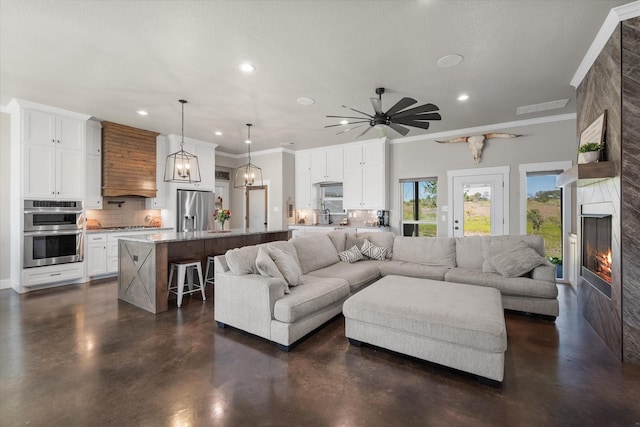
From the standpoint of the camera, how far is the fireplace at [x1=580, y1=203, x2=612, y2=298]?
2.76 m

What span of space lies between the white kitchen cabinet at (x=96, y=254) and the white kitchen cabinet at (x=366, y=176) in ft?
15.9

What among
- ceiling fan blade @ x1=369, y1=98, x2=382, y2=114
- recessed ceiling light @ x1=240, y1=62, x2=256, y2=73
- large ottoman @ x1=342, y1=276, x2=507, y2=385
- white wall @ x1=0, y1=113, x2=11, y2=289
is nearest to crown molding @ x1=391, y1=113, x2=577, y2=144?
ceiling fan blade @ x1=369, y1=98, x2=382, y2=114

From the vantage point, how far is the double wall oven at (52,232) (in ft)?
14.7

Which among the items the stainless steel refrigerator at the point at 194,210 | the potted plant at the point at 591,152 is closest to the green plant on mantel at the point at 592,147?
the potted plant at the point at 591,152

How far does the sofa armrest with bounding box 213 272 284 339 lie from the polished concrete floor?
15 centimetres

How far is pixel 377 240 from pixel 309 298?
238 centimetres

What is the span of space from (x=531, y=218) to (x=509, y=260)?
8.14ft

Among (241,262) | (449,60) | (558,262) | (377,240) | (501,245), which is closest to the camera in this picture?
(241,262)

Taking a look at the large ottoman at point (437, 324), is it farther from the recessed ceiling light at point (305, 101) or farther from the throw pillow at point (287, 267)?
the recessed ceiling light at point (305, 101)

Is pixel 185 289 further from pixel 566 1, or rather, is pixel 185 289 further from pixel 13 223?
pixel 566 1

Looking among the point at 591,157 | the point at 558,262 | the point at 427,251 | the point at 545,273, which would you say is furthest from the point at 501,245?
the point at 558,262

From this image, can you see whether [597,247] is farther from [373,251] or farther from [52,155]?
[52,155]

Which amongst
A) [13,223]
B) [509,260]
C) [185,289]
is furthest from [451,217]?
[13,223]

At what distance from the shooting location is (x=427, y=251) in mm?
4406
